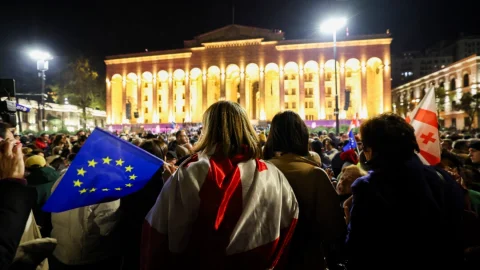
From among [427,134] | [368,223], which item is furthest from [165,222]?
[427,134]

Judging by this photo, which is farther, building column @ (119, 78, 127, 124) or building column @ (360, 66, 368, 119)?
building column @ (119, 78, 127, 124)

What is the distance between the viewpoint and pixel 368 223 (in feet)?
7.09

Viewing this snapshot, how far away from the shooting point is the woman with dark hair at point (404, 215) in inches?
82.4

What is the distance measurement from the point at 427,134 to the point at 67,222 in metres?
4.15

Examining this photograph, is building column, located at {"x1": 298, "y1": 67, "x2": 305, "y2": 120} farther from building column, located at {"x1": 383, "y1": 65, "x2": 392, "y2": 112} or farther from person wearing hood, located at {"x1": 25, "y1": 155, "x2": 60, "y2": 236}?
person wearing hood, located at {"x1": 25, "y1": 155, "x2": 60, "y2": 236}

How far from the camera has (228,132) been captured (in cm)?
212

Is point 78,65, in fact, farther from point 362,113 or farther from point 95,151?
point 95,151

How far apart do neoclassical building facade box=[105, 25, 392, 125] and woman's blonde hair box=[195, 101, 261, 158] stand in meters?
49.3

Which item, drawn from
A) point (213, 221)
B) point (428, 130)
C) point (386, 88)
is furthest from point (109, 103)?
point (213, 221)

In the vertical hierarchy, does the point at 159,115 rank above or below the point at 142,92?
below

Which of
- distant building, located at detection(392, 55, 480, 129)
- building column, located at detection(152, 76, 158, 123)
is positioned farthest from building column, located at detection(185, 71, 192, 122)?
distant building, located at detection(392, 55, 480, 129)

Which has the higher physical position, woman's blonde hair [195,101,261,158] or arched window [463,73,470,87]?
arched window [463,73,470,87]

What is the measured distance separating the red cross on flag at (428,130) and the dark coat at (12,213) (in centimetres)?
389

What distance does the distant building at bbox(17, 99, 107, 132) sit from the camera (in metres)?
49.0
